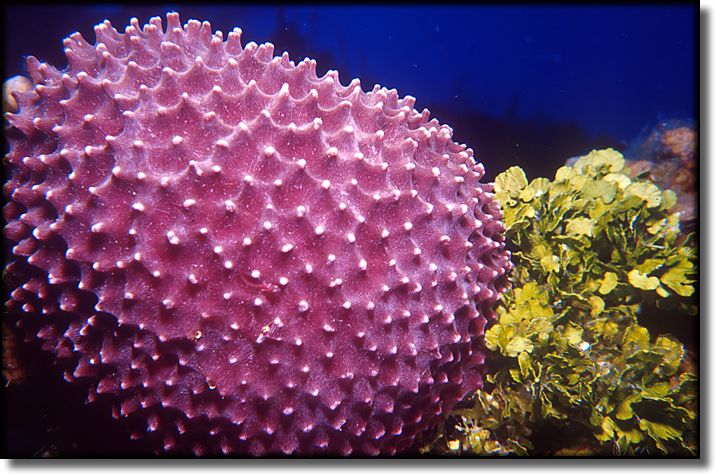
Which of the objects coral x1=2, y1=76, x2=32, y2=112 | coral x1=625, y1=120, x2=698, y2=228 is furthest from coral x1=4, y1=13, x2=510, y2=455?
coral x1=625, y1=120, x2=698, y2=228

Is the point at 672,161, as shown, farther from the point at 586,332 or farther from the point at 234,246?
the point at 234,246

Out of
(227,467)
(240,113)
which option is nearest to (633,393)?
(227,467)

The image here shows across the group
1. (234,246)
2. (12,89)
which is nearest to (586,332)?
(234,246)

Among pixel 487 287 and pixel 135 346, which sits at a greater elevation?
pixel 487 287

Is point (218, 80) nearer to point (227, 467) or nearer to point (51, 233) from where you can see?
point (51, 233)

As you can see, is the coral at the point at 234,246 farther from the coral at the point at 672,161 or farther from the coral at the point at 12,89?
the coral at the point at 672,161
